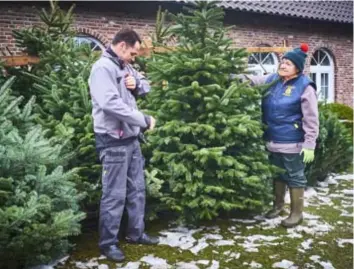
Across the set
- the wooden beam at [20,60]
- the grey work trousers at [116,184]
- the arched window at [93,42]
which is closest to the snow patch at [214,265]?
the grey work trousers at [116,184]

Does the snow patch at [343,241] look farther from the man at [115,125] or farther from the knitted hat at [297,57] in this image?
the man at [115,125]

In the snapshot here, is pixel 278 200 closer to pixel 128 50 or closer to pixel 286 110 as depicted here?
pixel 286 110

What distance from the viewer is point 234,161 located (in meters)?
4.44

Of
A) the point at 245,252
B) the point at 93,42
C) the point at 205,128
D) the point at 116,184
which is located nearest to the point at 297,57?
the point at 205,128

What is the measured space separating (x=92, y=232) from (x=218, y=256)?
139cm

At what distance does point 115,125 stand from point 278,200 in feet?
7.81

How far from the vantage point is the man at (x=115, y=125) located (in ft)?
11.6

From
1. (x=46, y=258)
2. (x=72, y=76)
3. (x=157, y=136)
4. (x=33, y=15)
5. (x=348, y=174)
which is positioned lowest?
(x=348, y=174)

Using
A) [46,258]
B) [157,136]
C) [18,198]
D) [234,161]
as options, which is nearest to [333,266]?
[234,161]

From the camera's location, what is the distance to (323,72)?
1648 centimetres

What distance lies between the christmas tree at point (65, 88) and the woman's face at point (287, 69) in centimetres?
209

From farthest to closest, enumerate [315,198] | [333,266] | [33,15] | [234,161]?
[33,15] → [315,198] → [234,161] → [333,266]

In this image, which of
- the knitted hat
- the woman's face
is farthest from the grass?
the knitted hat

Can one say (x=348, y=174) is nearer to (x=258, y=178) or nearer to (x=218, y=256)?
(x=258, y=178)
